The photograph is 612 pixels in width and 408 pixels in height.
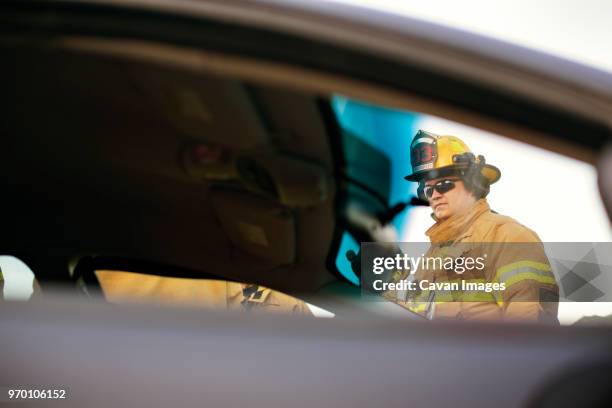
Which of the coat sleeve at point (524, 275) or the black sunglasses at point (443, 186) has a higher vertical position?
the black sunglasses at point (443, 186)

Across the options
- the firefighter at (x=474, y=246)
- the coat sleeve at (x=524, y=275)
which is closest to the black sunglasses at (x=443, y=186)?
the firefighter at (x=474, y=246)

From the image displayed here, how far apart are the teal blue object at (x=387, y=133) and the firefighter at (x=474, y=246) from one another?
3 centimetres

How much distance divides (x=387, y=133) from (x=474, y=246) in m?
0.26

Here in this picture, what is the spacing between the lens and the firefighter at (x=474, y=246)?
3.49 ft

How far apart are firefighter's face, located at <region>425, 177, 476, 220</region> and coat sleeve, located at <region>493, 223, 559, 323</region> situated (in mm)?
84

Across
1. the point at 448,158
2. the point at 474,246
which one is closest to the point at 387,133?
the point at 448,158

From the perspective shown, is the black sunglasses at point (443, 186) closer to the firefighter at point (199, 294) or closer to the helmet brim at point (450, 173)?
the helmet brim at point (450, 173)

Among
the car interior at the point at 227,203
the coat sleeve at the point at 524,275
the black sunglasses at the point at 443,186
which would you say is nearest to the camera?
the car interior at the point at 227,203

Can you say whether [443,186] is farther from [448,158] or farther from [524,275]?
[524,275]

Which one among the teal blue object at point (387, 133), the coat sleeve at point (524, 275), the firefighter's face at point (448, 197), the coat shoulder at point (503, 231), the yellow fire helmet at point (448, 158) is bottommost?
the coat sleeve at point (524, 275)

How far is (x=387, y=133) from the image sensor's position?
1.19 metres

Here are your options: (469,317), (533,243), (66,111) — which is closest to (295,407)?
(469,317)

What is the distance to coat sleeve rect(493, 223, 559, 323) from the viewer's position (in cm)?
106

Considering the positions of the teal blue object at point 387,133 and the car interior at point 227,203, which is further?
the teal blue object at point 387,133
